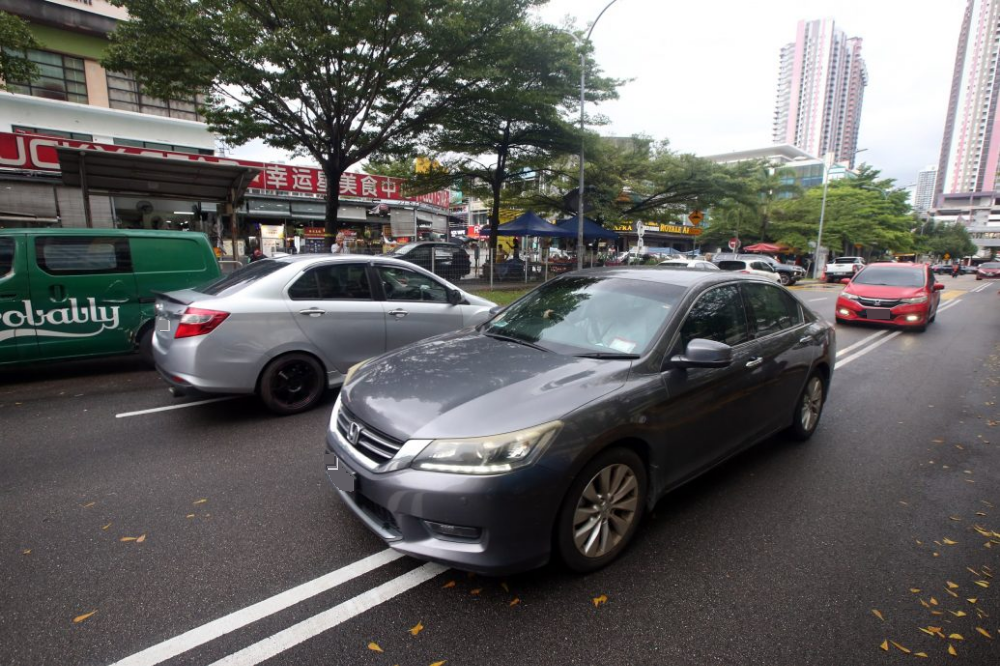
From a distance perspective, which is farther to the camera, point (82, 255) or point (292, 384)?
point (82, 255)

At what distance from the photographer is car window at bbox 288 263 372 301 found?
199 inches

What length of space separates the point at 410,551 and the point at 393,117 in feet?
44.3

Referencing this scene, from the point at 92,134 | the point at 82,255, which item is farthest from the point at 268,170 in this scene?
the point at 82,255

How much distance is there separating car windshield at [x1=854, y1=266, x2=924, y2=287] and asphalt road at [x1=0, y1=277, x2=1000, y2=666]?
912 cm

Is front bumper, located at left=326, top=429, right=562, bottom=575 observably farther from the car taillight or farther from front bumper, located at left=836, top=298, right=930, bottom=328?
front bumper, located at left=836, top=298, right=930, bottom=328

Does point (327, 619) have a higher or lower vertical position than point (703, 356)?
lower

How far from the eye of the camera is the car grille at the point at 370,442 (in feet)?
7.98

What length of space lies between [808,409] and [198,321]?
5470 mm

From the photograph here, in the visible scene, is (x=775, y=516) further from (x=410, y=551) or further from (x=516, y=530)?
(x=410, y=551)

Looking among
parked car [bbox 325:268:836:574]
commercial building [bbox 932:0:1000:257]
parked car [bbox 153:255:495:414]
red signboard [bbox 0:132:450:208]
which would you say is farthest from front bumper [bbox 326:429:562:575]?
commercial building [bbox 932:0:1000:257]

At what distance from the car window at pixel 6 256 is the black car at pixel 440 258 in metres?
10.7

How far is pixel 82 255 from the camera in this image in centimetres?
592

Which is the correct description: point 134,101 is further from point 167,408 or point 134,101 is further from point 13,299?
point 167,408

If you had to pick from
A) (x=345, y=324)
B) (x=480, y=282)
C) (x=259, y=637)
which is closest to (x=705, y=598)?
(x=259, y=637)
